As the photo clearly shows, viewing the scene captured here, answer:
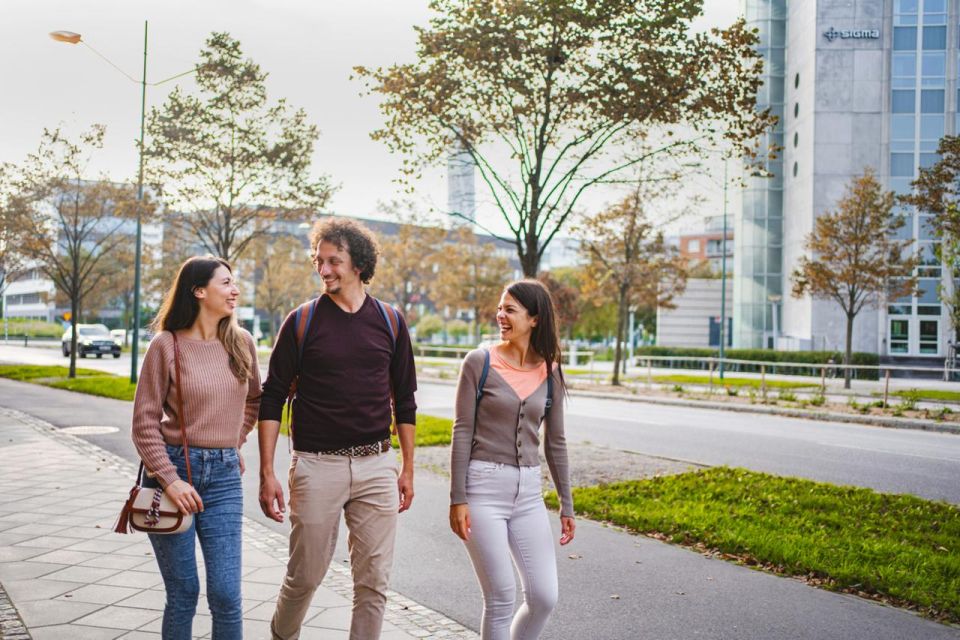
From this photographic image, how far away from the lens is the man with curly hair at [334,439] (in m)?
3.50

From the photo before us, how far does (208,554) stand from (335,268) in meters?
1.21

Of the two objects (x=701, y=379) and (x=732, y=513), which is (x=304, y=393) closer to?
(x=732, y=513)

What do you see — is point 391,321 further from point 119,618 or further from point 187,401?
point 119,618

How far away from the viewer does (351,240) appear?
12.0 ft

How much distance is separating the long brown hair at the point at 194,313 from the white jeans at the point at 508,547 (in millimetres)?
1022

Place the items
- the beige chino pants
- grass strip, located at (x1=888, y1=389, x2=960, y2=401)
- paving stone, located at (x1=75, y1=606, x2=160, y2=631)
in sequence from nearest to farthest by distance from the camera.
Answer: the beige chino pants
paving stone, located at (x1=75, y1=606, x2=160, y2=631)
grass strip, located at (x1=888, y1=389, x2=960, y2=401)

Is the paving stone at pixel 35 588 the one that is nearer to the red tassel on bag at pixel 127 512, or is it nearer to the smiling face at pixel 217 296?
the red tassel on bag at pixel 127 512

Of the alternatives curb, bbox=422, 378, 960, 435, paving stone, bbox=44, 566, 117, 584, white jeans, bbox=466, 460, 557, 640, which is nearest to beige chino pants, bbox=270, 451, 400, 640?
white jeans, bbox=466, 460, 557, 640

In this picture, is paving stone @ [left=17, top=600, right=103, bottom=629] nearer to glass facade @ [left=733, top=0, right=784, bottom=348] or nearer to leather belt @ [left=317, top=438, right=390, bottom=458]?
leather belt @ [left=317, top=438, right=390, bottom=458]

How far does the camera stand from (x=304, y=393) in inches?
140

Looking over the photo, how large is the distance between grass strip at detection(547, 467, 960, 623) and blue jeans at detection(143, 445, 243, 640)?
4.00 meters

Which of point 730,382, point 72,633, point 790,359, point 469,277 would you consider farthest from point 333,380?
point 469,277

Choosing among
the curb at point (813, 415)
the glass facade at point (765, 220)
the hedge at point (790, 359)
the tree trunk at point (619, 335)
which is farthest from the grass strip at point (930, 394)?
the glass facade at point (765, 220)

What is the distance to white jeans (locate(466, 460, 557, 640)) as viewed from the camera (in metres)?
3.49
